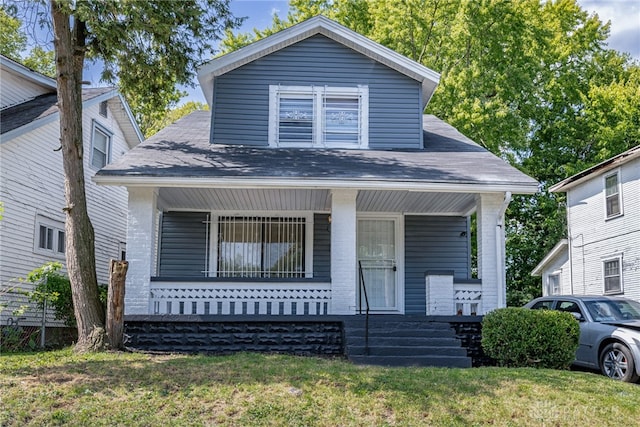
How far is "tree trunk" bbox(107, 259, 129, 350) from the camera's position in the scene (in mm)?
9148

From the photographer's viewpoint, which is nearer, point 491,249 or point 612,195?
point 491,249

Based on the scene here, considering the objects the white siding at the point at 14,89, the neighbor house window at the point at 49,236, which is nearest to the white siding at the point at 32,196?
the neighbor house window at the point at 49,236

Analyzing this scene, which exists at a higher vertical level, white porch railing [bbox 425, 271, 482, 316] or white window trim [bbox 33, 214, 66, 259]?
white window trim [bbox 33, 214, 66, 259]

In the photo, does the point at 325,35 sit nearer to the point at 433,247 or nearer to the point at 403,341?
the point at 433,247

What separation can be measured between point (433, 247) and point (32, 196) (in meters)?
8.72

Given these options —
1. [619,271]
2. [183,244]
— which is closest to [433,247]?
[183,244]

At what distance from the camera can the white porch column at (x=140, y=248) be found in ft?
34.1

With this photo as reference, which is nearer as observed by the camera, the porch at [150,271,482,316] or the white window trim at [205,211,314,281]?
the porch at [150,271,482,316]

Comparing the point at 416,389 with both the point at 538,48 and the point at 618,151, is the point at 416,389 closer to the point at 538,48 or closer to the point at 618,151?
the point at 538,48

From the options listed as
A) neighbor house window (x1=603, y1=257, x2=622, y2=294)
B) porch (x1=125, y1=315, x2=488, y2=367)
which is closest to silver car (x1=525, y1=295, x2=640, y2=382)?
porch (x1=125, y1=315, x2=488, y2=367)

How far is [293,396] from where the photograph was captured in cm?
686

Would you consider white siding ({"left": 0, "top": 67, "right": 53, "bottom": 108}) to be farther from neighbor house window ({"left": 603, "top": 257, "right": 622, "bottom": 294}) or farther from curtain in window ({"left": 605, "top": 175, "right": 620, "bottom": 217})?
neighbor house window ({"left": 603, "top": 257, "right": 622, "bottom": 294})

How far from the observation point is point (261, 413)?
6.49 meters

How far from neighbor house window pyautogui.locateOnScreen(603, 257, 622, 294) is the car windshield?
676cm
